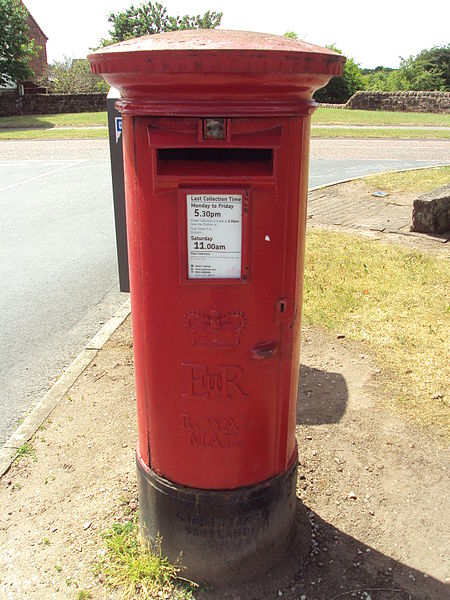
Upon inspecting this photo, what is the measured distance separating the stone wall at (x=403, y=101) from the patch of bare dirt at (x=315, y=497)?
1080 inches

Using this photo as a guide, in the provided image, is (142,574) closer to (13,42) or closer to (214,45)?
(214,45)

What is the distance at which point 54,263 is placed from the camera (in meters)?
6.34

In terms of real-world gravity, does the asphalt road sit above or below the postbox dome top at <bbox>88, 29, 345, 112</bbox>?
below

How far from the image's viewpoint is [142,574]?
2.32m

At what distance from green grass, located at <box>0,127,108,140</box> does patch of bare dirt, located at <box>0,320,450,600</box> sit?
16202mm

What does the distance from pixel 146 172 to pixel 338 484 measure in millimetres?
1887

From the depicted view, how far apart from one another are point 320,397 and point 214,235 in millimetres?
2049

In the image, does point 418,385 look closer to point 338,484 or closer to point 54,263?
point 338,484

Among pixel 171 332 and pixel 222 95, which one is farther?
pixel 171 332

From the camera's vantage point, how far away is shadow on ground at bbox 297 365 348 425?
344 centimetres

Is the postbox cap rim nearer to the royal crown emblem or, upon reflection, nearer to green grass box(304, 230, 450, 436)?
the royal crown emblem

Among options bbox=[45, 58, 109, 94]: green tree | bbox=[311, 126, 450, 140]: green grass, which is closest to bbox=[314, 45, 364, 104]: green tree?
bbox=[45, 58, 109, 94]: green tree

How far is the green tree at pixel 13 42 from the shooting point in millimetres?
30828

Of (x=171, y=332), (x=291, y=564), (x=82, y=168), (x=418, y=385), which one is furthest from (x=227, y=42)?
(x=82, y=168)
